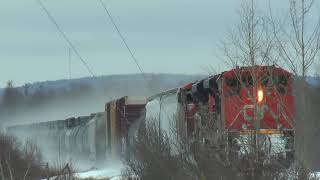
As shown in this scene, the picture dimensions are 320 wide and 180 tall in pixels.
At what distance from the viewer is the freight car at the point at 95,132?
31.8 meters

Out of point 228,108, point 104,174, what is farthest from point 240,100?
point 104,174

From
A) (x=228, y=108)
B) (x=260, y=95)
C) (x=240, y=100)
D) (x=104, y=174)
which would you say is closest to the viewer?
(x=260, y=95)

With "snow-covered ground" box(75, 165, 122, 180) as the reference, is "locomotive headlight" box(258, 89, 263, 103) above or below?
above

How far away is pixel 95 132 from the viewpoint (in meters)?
41.6

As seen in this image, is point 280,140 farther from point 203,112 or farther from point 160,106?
point 160,106

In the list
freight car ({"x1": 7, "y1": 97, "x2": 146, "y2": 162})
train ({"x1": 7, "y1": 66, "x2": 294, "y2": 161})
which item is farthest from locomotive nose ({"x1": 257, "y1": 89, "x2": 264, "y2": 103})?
freight car ({"x1": 7, "y1": 97, "x2": 146, "y2": 162})

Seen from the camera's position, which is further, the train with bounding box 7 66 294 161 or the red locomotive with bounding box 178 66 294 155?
the red locomotive with bounding box 178 66 294 155

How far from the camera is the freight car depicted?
3178 cm

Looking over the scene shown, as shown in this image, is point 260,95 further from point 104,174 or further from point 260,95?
point 104,174

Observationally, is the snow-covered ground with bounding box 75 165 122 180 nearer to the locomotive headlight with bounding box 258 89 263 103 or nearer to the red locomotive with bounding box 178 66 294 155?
the red locomotive with bounding box 178 66 294 155

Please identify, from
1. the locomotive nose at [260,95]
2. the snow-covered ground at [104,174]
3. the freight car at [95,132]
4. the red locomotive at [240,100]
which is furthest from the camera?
the freight car at [95,132]

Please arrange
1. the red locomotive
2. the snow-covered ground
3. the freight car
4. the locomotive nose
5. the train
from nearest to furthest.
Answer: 1. the train
2. the red locomotive
3. the locomotive nose
4. the snow-covered ground
5. the freight car

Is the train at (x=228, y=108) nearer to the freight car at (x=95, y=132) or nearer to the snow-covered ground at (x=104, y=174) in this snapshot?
the freight car at (x=95, y=132)

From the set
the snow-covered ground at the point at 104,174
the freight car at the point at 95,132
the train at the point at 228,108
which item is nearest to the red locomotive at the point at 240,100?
the train at the point at 228,108
